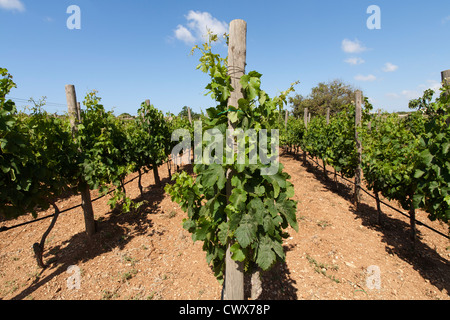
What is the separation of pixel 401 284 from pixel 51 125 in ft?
21.8

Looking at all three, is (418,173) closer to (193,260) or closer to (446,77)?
(446,77)

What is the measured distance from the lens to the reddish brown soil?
3330mm

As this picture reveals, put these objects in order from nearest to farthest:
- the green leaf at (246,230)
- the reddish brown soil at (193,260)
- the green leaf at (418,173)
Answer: the green leaf at (246,230), the green leaf at (418,173), the reddish brown soil at (193,260)

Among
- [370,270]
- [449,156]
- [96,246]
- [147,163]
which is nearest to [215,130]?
[449,156]

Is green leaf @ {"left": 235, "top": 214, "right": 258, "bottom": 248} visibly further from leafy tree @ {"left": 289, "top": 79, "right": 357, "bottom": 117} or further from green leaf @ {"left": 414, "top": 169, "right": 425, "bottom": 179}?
leafy tree @ {"left": 289, "top": 79, "right": 357, "bottom": 117}

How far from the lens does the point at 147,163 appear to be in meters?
7.38

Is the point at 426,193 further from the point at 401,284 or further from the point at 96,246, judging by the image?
the point at 96,246

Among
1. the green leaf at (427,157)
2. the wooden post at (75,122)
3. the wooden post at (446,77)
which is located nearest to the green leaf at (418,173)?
the green leaf at (427,157)

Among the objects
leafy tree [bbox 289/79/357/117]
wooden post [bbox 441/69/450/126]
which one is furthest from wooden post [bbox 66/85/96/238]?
leafy tree [bbox 289/79/357/117]

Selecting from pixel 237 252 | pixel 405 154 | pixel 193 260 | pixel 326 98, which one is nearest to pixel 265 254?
pixel 237 252

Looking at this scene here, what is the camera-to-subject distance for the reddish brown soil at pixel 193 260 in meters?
3.33

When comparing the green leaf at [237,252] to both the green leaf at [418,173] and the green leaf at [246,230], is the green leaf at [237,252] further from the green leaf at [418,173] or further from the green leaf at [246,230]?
the green leaf at [418,173]

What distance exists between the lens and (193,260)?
161 inches

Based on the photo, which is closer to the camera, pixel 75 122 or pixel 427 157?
pixel 427 157
